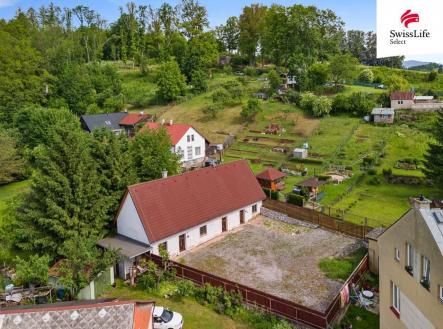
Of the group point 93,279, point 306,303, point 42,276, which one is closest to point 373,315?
point 306,303

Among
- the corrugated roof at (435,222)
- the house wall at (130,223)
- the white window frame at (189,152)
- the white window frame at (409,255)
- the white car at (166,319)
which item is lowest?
the white car at (166,319)

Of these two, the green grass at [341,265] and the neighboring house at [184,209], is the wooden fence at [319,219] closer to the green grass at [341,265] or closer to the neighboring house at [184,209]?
the neighboring house at [184,209]

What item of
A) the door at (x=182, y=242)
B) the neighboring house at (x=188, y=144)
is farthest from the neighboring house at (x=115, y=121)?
the door at (x=182, y=242)

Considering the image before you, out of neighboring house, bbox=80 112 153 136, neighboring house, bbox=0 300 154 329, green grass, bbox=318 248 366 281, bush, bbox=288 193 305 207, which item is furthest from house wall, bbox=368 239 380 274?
neighboring house, bbox=80 112 153 136

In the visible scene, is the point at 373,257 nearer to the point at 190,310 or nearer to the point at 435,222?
the point at 190,310

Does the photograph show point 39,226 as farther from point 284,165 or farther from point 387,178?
point 387,178

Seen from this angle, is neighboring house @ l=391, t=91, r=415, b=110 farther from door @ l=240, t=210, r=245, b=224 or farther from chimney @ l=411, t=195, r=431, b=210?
chimney @ l=411, t=195, r=431, b=210
